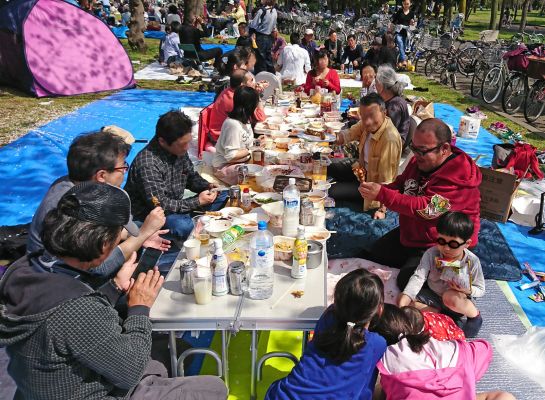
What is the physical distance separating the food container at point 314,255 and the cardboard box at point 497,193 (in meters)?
2.87

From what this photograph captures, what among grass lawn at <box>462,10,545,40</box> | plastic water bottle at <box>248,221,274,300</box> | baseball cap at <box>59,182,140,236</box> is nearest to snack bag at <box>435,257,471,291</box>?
plastic water bottle at <box>248,221,274,300</box>

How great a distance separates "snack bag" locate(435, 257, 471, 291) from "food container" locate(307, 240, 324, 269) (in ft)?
2.98

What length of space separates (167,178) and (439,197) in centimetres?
229

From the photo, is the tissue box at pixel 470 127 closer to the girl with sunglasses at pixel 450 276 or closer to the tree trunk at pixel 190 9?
the girl with sunglasses at pixel 450 276

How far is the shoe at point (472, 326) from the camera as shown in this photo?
323 cm

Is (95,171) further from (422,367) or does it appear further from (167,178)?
(422,367)

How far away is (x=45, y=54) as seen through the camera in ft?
33.5

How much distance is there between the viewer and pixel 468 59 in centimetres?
1416

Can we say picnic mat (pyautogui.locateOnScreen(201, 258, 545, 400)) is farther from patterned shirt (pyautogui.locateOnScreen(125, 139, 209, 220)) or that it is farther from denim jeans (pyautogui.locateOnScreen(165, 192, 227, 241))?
patterned shirt (pyautogui.locateOnScreen(125, 139, 209, 220))

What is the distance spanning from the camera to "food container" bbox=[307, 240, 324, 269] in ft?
9.18

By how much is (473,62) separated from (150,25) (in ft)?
57.1

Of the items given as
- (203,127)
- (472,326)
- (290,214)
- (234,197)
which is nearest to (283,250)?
(290,214)

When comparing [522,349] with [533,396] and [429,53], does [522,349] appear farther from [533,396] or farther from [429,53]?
[429,53]

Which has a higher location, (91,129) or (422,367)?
(422,367)
